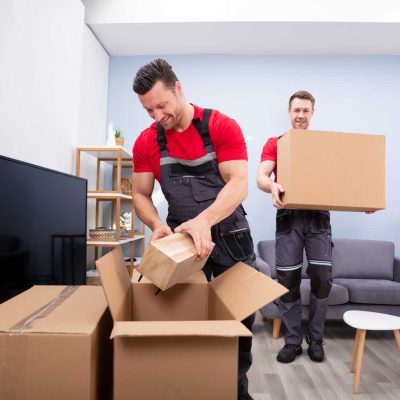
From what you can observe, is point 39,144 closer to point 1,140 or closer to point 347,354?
point 1,140

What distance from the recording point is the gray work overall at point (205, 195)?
128 cm

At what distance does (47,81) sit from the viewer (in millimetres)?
2266

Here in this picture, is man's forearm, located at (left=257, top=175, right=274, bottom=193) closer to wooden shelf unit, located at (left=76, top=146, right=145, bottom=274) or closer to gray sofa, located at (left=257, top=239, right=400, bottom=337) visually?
gray sofa, located at (left=257, top=239, right=400, bottom=337)

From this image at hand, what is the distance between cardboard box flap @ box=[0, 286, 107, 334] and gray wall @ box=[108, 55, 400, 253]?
8.23ft

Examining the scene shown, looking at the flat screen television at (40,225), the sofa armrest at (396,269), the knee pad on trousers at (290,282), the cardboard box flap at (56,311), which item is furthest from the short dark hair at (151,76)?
the sofa armrest at (396,269)

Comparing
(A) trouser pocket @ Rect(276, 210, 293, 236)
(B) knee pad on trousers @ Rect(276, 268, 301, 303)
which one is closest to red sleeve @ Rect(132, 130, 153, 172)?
(A) trouser pocket @ Rect(276, 210, 293, 236)

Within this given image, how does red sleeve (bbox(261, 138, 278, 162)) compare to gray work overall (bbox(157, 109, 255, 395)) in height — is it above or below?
above

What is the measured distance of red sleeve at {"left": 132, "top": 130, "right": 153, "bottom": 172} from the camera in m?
1.38

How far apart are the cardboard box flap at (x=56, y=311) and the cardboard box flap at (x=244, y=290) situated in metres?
0.27

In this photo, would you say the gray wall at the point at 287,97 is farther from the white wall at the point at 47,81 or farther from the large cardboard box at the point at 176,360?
the large cardboard box at the point at 176,360

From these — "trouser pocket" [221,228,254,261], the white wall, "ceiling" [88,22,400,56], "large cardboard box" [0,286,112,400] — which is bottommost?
"large cardboard box" [0,286,112,400]

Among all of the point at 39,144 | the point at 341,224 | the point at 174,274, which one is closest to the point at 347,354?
the point at 341,224

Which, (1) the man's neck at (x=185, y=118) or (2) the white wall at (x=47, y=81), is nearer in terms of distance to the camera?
(1) the man's neck at (x=185, y=118)

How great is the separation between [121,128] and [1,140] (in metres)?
1.78
